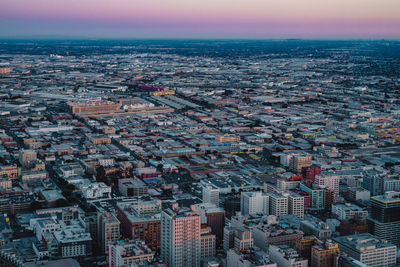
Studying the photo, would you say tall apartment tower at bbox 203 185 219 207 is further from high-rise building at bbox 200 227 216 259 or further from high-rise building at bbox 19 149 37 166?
high-rise building at bbox 19 149 37 166

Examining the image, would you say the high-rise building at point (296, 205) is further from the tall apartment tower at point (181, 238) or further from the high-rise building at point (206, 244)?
the tall apartment tower at point (181, 238)

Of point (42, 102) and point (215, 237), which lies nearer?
point (215, 237)

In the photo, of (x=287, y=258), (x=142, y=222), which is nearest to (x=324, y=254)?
(x=287, y=258)

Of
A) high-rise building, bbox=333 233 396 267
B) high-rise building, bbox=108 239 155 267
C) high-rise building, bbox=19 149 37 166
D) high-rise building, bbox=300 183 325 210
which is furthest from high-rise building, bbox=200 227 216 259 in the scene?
high-rise building, bbox=19 149 37 166

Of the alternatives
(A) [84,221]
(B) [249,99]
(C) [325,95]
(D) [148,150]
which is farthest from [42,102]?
(A) [84,221]

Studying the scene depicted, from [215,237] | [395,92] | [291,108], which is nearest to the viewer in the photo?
[215,237]

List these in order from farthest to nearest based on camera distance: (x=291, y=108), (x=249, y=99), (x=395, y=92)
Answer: (x=395, y=92), (x=249, y=99), (x=291, y=108)

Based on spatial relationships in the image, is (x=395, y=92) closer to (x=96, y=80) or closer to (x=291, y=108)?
(x=291, y=108)
